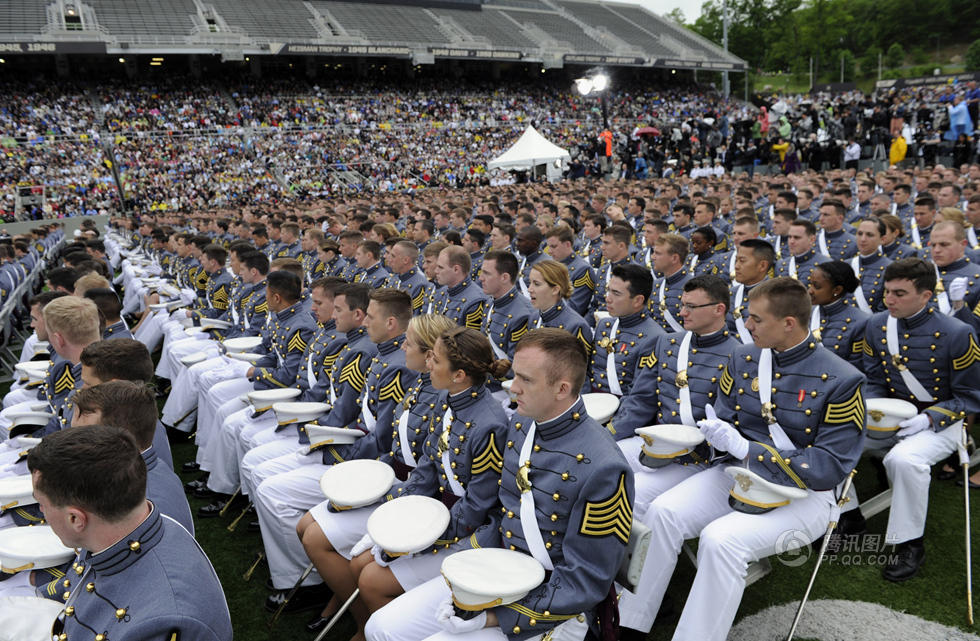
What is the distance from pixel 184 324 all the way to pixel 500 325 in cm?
471

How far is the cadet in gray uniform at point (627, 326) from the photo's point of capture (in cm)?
473

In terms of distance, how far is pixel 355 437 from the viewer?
4270 millimetres

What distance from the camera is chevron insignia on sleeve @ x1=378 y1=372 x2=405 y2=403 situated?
4219 mm

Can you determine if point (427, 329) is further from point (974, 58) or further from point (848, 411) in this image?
point (974, 58)

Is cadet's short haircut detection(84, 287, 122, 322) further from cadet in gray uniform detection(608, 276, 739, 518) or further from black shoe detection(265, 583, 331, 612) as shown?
cadet in gray uniform detection(608, 276, 739, 518)

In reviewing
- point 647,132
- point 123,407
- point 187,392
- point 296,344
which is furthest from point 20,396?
point 647,132

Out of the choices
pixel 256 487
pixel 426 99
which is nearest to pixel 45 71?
pixel 426 99

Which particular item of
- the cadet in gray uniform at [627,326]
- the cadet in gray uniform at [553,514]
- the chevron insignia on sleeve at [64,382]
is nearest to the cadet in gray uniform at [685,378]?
the cadet in gray uniform at [627,326]

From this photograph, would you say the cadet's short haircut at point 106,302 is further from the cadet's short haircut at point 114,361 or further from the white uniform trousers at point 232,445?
the cadet's short haircut at point 114,361

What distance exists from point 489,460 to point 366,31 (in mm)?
43674

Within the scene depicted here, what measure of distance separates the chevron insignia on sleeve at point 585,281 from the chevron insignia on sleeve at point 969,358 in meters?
4.05

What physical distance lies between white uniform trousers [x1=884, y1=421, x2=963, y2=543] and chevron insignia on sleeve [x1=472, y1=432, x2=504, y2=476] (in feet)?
7.83

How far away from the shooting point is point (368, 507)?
11.8ft

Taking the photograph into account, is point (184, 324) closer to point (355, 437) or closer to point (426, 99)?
point (355, 437)
